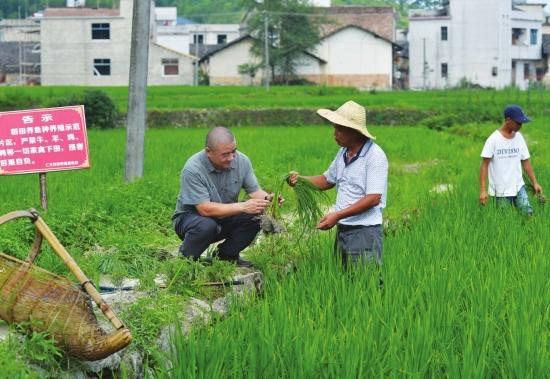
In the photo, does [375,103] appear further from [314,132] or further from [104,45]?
[104,45]

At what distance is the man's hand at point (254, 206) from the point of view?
589 centimetres

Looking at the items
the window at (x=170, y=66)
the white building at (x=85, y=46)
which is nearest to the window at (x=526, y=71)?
the window at (x=170, y=66)

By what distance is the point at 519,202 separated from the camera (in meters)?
8.17

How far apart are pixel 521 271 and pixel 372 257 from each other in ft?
2.68

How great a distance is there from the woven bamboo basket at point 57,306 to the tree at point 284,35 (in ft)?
141

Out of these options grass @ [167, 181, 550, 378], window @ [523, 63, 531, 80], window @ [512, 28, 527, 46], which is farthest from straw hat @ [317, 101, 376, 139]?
window @ [523, 63, 531, 80]

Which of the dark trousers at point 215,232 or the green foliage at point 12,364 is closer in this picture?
the green foliage at point 12,364

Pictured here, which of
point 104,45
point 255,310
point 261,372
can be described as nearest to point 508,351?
point 261,372

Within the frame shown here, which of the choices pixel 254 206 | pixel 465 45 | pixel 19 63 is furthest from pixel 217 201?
pixel 465 45

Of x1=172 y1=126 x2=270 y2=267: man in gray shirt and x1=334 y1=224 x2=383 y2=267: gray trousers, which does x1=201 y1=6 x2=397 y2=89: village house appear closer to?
x1=172 y1=126 x2=270 y2=267: man in gray shirt

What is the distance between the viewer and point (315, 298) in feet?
16.3

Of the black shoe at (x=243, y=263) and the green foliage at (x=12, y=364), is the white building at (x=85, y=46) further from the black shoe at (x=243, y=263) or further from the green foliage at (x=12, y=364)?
the green foliage at (x=12, y=364)

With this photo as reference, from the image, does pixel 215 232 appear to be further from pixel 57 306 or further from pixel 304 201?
pixel 57 306

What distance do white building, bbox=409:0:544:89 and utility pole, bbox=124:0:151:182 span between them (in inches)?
1544
